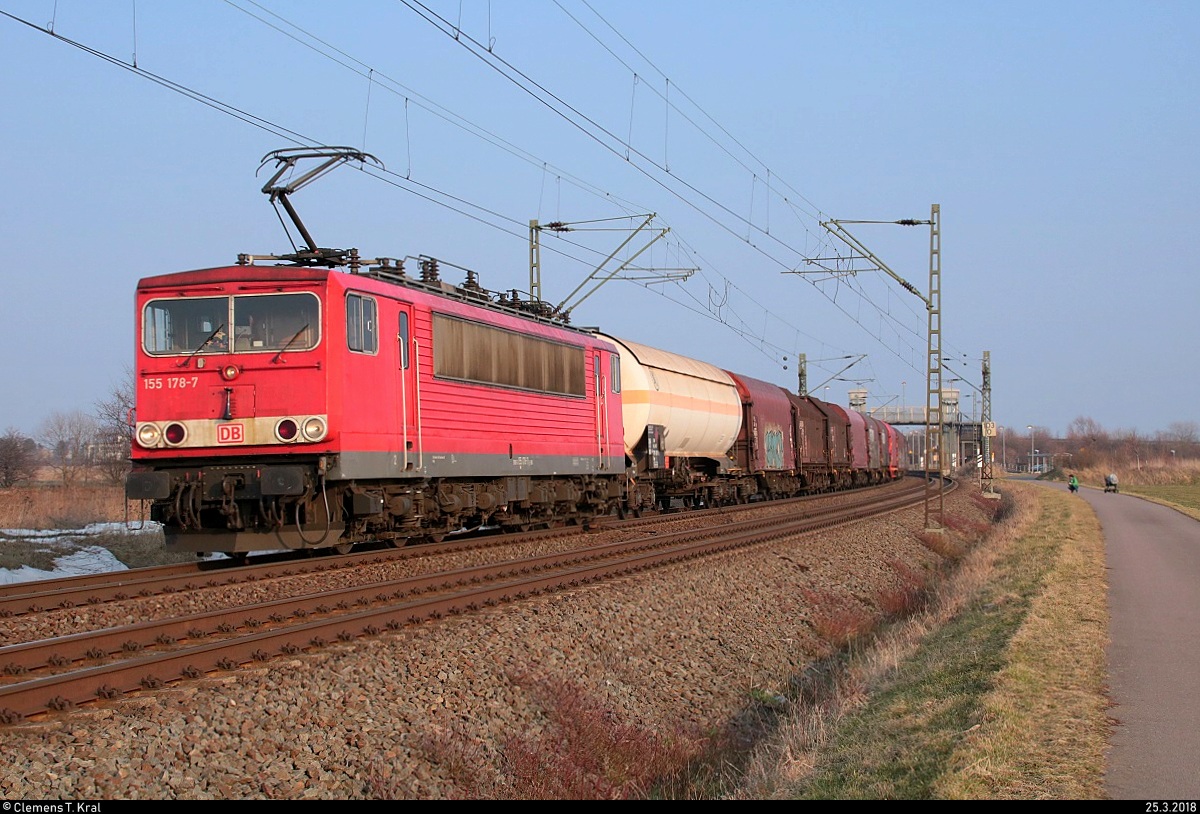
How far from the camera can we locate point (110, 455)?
3725cm

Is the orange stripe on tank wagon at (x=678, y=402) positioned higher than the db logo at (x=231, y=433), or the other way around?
the orange stripe on tank wagon at (x=678, y=402)

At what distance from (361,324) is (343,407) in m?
1.22

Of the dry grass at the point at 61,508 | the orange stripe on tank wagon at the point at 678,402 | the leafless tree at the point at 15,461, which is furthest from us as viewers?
the leafless tree at the point at 15,461

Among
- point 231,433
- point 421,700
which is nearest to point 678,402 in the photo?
point 231,433

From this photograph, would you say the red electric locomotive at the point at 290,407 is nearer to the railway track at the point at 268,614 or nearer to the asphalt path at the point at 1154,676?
the railway track at the point at 268,614

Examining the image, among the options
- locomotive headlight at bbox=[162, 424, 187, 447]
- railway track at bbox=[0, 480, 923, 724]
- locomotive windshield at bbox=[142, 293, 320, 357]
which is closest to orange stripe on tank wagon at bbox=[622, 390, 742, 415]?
railway track at bbox=[0, 480, 923, 724]

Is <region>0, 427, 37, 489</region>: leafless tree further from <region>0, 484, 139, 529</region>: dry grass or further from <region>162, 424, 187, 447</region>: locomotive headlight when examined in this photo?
<region>162, 424, 187, 447</region>: locomotive headlight

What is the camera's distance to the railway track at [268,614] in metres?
7.45

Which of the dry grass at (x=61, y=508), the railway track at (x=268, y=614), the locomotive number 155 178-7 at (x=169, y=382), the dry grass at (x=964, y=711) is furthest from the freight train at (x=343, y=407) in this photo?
the dry grass at (x=61, y=508)

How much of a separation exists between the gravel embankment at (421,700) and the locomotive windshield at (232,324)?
14.6ft

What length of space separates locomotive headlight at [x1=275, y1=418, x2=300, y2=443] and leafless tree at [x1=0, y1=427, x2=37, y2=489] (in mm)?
35626

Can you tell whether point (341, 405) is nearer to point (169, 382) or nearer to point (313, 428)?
point (313, 428)

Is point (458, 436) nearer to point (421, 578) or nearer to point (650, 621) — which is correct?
point (421, 578)
